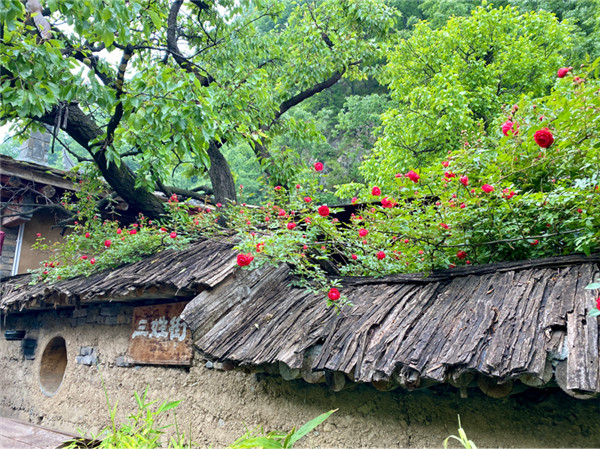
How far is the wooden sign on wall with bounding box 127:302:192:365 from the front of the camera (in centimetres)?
402

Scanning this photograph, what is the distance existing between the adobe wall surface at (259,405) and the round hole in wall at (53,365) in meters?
0.09

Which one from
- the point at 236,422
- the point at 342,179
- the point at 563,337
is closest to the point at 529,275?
the point at 563,337

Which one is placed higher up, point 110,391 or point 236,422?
point 110,391

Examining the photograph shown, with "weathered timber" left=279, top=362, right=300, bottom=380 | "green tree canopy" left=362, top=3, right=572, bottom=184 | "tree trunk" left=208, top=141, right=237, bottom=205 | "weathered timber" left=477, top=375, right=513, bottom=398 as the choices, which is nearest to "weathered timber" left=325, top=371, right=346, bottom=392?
"weathered timber" left=279, top=362, right=300, bottom=380

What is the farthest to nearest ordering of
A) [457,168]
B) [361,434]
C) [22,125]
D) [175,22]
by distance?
[175,22] → [22,125] → [457,168] → [361,434]

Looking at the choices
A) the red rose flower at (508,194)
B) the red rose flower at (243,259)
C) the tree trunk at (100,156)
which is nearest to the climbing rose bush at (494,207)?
the red rose flower at (508,194)

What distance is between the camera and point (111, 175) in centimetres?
537

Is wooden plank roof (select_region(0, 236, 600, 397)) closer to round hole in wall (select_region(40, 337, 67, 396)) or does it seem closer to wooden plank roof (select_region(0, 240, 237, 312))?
wooden plank roof (select_region(0, 240, 237, 312))

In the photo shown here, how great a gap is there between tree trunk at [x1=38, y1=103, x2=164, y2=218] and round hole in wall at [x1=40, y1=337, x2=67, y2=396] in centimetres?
218

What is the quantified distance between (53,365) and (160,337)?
105 inches

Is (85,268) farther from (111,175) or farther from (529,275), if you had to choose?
(529,275)

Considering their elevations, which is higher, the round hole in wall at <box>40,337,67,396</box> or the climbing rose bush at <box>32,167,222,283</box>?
the climbing rose bush at <box>32,167,222,283</box>

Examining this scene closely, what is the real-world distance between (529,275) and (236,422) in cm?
238

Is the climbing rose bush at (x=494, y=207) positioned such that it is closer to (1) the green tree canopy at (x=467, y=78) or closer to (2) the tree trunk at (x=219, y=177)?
(2) the tree trunk at (x=219, y=177)
